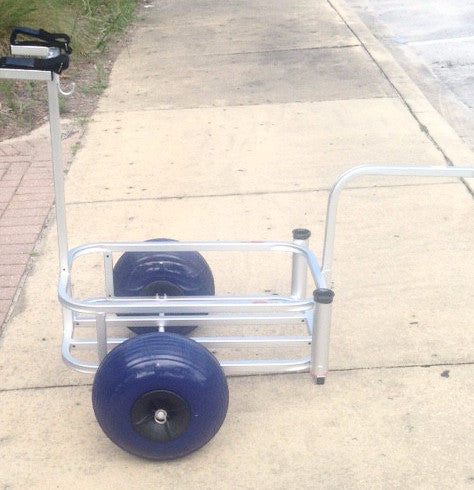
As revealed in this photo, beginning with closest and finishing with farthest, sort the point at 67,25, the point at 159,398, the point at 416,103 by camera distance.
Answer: the point at 159,398 < the point at 416,103 < the point at 67,25

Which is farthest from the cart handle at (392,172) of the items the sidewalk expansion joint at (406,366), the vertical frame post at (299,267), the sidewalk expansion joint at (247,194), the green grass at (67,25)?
the green grass at (67,25)

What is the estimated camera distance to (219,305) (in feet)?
11.3

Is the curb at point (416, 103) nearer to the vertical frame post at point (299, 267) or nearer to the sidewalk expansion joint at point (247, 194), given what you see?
the sidewalk expansion joint at point (247, 194)

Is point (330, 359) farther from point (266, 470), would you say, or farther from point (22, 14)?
point (22, 14)

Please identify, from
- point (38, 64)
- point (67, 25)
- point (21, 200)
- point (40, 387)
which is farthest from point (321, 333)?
point (67, 25)

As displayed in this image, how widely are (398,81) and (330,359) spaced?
4795 millimetres

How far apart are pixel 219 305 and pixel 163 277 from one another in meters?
0.58

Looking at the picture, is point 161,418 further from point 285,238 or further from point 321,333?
point 285,238

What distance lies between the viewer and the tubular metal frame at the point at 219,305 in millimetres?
3418

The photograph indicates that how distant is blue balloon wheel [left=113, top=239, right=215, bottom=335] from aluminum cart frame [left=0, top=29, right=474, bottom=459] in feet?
0.21

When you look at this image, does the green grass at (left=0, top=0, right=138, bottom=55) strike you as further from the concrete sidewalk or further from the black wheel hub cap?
the black wheel hub cap

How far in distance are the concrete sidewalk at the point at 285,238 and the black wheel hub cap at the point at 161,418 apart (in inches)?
6.2

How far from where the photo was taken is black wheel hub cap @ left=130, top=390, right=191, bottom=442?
3121 mm

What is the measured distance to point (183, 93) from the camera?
313 inches
